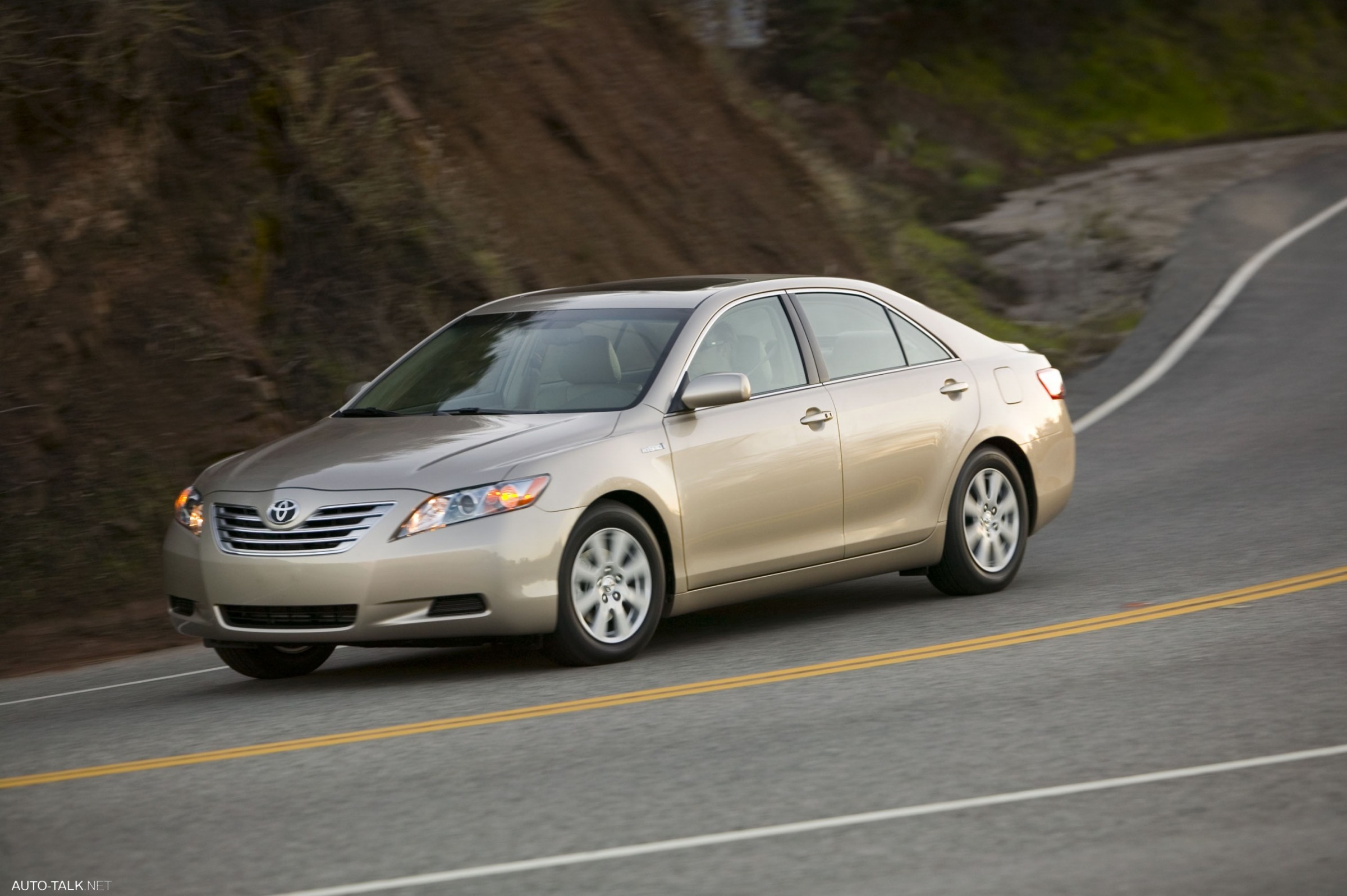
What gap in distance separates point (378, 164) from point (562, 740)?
387 inches

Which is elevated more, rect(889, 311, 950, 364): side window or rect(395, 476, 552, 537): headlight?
rect(889, 311, 950, 364): side window

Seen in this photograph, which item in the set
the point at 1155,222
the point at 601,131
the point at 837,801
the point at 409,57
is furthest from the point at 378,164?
the point at 1155,222

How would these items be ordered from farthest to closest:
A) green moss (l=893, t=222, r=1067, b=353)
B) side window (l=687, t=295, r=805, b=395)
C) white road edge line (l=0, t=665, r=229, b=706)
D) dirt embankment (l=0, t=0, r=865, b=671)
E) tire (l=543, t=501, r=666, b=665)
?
Result: green moss (l=893, t=222, r=1067, b=353), dirt embankment (l=0, t=0, r=865, b=671), side window (l=687, t=295, r=805, b=395), white road edge line (l=0, t=665, r=229, b=706), tire (l=543, t=501, r=666, b=665)

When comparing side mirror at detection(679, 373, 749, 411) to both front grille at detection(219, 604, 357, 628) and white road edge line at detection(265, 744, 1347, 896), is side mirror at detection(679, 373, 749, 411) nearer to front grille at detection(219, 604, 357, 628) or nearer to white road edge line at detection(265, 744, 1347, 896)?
front grille at detection(219, 604, 357, 628)

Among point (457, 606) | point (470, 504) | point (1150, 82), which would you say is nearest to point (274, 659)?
point (457, 606)

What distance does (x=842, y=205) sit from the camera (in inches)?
968

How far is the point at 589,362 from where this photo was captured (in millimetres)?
9016

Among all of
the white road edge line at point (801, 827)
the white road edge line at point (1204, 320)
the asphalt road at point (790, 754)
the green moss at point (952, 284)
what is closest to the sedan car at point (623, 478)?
the asphalt road at point (790, 754)

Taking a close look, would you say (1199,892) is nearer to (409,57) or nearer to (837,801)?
(837,801)

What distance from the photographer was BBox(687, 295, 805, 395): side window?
9.09m

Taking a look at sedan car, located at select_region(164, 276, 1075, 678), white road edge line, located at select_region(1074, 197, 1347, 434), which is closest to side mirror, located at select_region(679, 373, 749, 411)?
sedan car, located at select_region(164, 276, 1075, 678)

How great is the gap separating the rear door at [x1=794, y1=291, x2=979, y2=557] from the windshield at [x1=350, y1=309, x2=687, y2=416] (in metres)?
0.98

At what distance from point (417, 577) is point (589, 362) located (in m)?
1.67

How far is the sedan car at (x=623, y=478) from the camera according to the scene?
789cm
